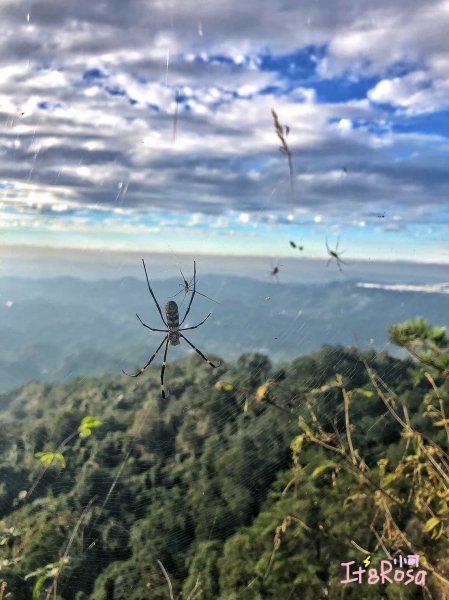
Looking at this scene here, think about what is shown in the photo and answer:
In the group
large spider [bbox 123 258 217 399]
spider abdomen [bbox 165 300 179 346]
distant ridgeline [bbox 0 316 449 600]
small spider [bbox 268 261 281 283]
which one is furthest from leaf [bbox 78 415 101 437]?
small spider [bbox 268 261 281 283]

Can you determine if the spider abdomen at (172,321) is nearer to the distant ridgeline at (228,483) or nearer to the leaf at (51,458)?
the distant ridgeline at (228,483)

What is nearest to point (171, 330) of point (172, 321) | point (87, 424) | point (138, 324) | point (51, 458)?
point (172, 321)

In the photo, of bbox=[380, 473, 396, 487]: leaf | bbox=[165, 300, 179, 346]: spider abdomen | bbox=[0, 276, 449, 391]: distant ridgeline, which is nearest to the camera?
bbox=[380, 473, 396, 487]: leaf

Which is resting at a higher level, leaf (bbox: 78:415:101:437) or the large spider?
the large spider

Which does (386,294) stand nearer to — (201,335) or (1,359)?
(201,335)

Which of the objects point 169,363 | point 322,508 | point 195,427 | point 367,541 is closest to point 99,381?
point 169,363

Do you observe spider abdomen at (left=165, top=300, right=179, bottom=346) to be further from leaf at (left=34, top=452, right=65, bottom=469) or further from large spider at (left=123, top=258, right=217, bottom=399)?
leaf at (left=34, top=452, right=65, bottom=469)

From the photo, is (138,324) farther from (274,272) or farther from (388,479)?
(388,479)
